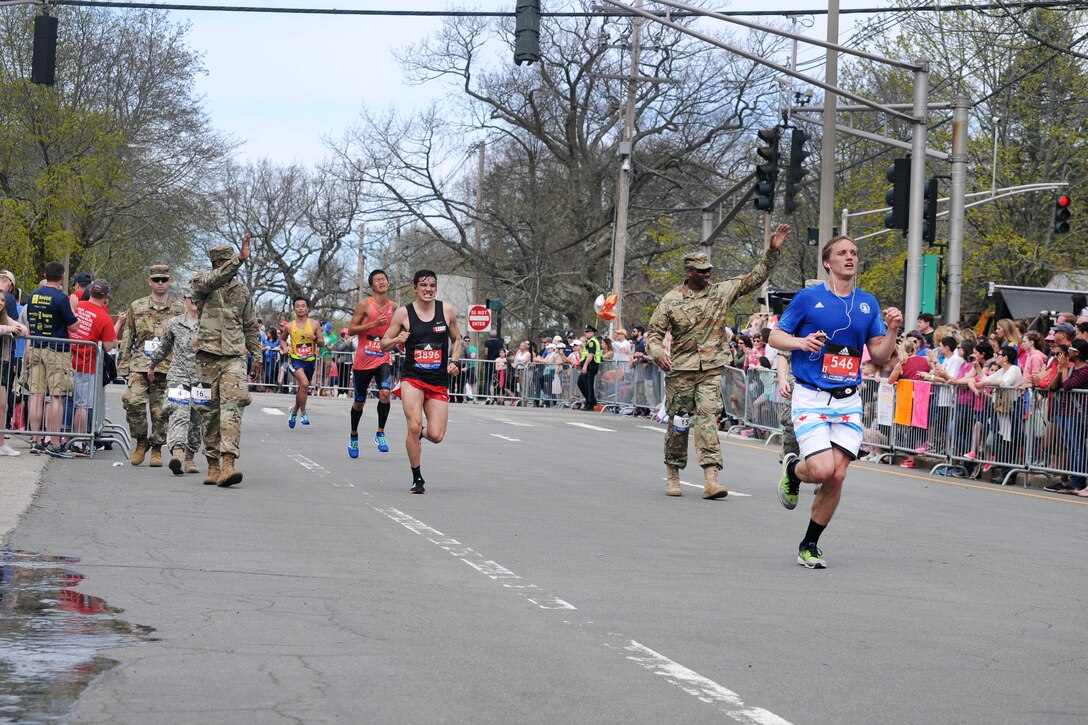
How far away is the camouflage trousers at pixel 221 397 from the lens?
42.7 feet

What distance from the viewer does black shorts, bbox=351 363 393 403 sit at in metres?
17.5

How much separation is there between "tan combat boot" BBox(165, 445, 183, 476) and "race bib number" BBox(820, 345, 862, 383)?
6895 millimetres

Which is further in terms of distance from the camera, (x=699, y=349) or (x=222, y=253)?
(x=699, y=349)

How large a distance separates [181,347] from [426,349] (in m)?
2.49

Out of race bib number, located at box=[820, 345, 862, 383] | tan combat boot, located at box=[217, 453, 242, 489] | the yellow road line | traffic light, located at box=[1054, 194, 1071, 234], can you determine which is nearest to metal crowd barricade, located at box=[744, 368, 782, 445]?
the yellow road line

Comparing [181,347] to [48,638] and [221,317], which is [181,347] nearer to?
[221,317]

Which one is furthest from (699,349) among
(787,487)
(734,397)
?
(734,397)

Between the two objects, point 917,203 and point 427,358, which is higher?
point 917,203

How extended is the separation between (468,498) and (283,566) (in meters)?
4.45

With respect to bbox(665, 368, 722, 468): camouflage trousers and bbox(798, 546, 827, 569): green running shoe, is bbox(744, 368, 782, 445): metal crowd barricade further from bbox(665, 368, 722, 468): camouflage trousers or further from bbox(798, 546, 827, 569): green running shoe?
bbox(798, 546, 827, 569): green running shoe

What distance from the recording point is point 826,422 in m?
9.27

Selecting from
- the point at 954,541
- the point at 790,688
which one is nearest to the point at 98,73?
the point at 954,541

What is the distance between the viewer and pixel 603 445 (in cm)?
2148

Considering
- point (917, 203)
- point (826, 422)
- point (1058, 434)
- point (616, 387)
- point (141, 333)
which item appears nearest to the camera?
point (826, 422)
